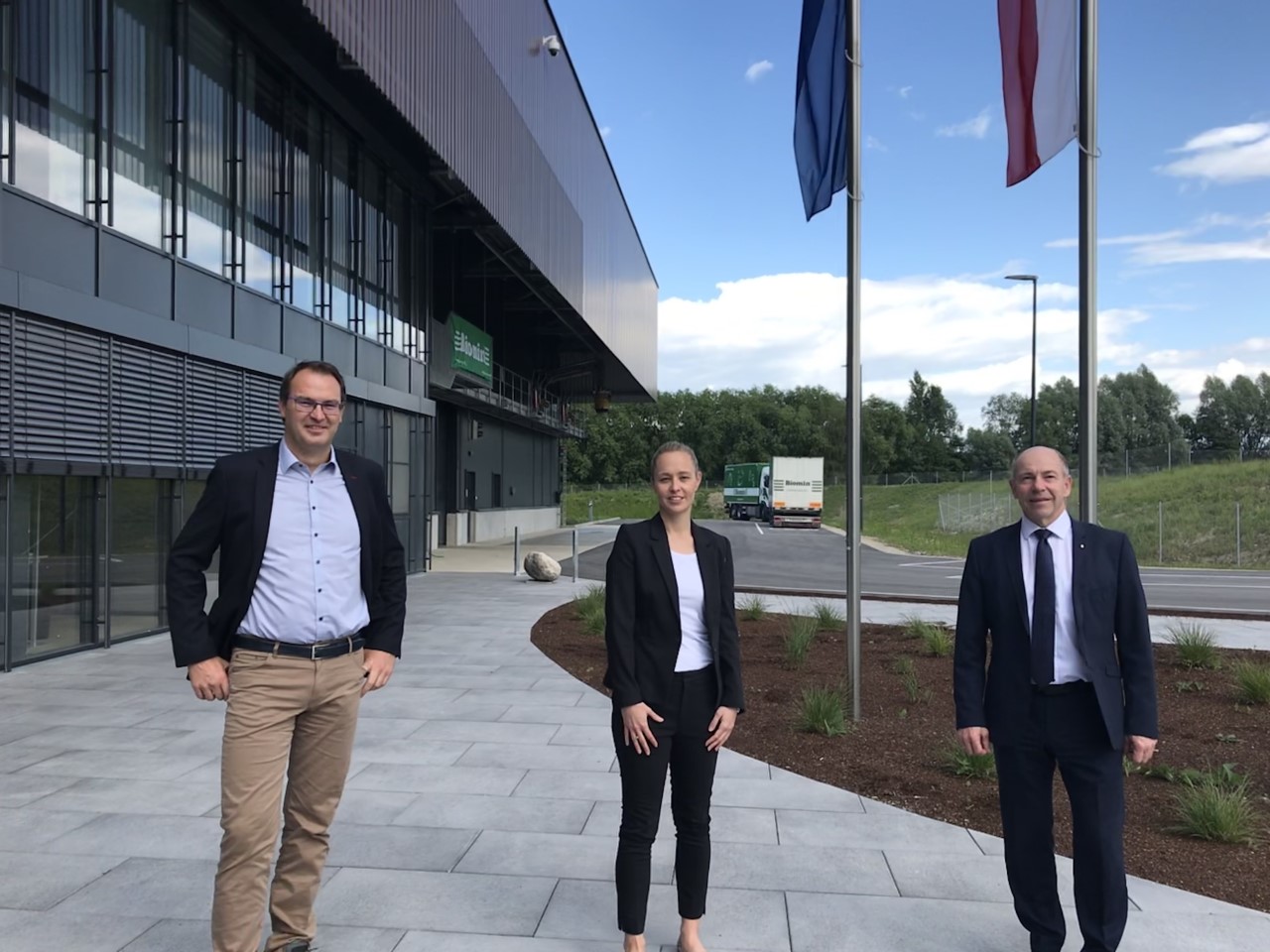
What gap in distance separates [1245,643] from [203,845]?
36.9 ft

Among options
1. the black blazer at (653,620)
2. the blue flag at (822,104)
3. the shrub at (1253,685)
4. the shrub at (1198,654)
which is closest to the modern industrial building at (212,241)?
the blue flag at (822,104)

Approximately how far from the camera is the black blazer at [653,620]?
10.9ft

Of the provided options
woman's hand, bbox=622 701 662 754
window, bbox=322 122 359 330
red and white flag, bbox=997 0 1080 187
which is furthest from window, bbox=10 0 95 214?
woman's hand, bbox=622 701 662 754

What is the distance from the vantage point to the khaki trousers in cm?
312

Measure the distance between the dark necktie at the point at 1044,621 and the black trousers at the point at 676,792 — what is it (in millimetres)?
1088

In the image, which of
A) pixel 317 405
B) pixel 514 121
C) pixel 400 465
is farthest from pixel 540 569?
pixel 317 405

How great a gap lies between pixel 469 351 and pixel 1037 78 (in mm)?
20321

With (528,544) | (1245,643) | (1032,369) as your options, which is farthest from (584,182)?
(1245,643)

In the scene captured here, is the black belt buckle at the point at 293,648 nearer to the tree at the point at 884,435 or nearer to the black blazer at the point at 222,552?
the black blazer at the point at 222,552

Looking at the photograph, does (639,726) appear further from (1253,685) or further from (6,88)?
(6,88)

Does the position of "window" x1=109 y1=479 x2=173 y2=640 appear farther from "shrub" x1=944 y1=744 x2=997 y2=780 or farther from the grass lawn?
the grass lawn

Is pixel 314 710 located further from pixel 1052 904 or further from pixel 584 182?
pixel 584 182

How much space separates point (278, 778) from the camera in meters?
3.23

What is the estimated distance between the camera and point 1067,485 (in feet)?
11.4
